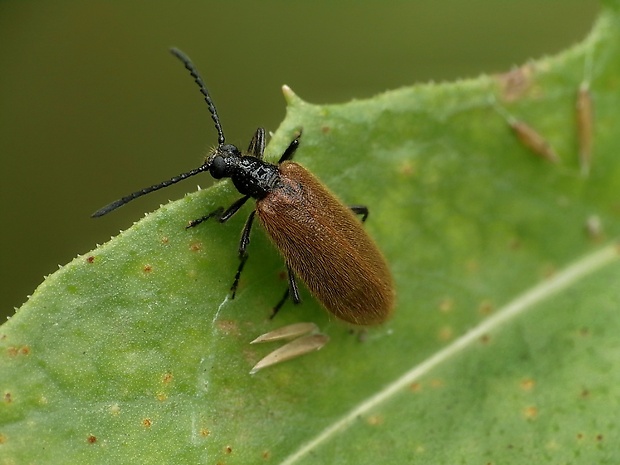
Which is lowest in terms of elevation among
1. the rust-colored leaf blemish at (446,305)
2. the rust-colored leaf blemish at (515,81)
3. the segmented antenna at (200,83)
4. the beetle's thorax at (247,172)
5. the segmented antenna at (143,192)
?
the rust-colored leaf blemish at (446,305)

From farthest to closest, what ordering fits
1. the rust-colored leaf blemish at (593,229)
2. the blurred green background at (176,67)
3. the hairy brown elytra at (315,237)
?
the blurred green background at (176,67) < the rust-colored leaf blemish at (593,229) < the hairy brown elytra at (315,237)

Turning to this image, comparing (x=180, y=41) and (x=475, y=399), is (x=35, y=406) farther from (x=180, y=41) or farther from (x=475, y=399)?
(x=180, y=41)

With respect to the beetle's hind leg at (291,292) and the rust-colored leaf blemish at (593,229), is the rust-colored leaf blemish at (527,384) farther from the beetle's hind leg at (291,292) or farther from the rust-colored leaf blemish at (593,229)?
the beetle's hind leg at (291,292)

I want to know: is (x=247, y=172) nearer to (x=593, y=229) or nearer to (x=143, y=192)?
(x=143, y=192)

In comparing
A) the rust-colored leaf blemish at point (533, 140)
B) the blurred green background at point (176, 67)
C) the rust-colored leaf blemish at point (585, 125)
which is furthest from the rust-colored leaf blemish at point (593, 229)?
the blurred green background at point (176, 67)

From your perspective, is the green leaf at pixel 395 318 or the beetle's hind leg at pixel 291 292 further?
the beetle's hind leg at pixel 291 292

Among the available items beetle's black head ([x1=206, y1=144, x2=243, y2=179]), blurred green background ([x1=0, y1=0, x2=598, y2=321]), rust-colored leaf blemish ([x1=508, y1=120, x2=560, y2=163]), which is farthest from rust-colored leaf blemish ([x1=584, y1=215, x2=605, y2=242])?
beetle's black head ([x1=206, y1=144, x2=243, y2=179])

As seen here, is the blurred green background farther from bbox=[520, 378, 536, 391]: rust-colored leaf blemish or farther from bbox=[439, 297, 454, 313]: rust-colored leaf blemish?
bbox=[520, 378, 536, 391]: rust-colored leaf blemish
